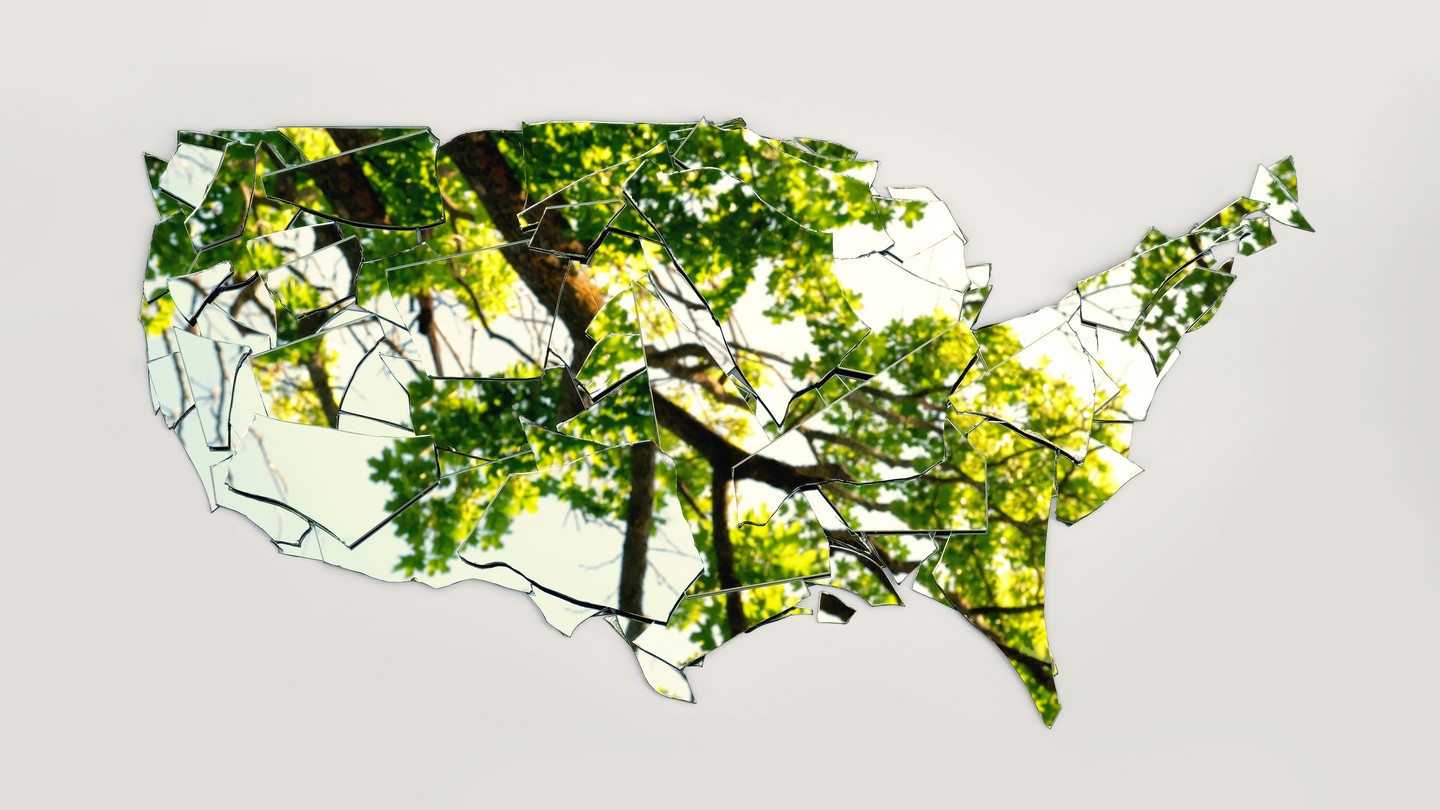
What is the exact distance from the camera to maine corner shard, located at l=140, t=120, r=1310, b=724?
949 millimetres

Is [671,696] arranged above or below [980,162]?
below

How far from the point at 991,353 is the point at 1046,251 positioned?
0.14 meters

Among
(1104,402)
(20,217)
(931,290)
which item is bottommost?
(1104,402)

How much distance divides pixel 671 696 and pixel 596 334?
0.43m

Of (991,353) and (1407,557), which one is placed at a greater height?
(991,353)

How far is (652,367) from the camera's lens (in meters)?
0.96

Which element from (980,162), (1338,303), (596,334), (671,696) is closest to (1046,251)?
(980,162)

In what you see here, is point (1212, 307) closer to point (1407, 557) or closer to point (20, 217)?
point (1407, 557)

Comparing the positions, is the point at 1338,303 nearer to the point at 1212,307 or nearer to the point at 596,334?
the point at 1212,307

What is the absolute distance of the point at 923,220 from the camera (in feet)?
3.14

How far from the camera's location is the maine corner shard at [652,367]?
0.95m

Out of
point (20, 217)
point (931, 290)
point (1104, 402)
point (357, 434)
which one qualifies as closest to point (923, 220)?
point (931, 290)

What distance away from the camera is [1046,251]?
0.98 metres

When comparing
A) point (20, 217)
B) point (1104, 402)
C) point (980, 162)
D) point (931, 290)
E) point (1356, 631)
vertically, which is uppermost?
point (20, 217)
